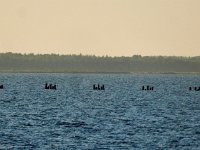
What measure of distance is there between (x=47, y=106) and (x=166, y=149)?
48335 mm

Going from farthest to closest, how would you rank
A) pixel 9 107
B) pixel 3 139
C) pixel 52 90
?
1. pixel 52 90
2. pixel 9 107
3. pixel 3 139

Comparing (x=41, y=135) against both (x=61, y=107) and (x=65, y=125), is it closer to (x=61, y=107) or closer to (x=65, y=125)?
(x=65, y=125)

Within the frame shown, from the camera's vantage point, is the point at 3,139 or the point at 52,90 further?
the point at 52,90

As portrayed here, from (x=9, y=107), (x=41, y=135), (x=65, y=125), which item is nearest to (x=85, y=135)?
(x=41, y=135)

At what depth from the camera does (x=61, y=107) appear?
100250mm

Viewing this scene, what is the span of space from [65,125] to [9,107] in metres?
27.4

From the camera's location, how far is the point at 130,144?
2298 inches

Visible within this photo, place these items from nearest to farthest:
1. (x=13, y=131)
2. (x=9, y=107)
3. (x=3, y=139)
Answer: (x=3, y=139) < (x=13, y=131) < (x=9, y=107)

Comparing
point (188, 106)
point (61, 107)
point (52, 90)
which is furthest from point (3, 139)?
point (52, 90)

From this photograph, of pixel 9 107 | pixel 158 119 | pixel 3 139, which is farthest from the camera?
pixel 9 107

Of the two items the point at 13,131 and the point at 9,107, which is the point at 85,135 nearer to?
the point at 13,131

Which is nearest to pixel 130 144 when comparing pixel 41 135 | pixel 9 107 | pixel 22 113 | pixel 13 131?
pixel 41 135

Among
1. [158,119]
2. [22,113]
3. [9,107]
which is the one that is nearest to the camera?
[158,119]

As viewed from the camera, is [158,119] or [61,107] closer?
[158,119]
